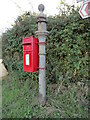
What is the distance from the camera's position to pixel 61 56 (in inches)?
101

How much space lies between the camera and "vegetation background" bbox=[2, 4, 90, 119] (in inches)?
78.9

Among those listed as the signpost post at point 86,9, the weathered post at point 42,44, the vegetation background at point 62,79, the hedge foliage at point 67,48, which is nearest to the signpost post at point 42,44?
the weathered post at point 42,44

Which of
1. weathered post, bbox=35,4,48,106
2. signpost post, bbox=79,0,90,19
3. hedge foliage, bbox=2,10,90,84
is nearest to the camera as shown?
signpost post, bbox=79,0,90,19

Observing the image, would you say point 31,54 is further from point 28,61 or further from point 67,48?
point 67,48

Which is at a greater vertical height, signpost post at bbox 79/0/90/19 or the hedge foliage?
signpost post at bbox 79/0/90/19

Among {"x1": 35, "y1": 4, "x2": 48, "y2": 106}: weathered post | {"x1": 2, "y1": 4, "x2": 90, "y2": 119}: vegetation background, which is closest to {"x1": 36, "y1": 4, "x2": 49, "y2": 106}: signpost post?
{"x1": 35, "y1": 4, "x2": 48, "y2": 106}: weathered post

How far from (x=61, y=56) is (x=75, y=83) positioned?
0.68m

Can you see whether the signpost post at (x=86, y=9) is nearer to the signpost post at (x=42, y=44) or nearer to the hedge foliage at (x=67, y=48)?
the hedge foliage at (x=67, y=48)

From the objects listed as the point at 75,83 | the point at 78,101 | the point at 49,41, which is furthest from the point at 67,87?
the point at 49,41

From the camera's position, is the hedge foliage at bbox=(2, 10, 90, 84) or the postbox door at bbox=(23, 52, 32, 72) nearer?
the postbox door at bbox=(23, 52, 32, 72)

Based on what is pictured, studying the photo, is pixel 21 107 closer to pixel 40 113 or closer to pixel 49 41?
pixel 40 113

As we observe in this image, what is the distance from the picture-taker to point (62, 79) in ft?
8.18

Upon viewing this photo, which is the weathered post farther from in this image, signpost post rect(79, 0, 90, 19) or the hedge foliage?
signpost post rect(79, 0, 90, 19)

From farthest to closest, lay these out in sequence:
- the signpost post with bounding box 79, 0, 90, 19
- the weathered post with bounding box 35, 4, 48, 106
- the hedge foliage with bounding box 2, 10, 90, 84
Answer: the hedge foliage with bounding box 2, 10, 90, 84 < the weathered post with bounding box 35, 4, 48, 106 < the signpost post with bounding box 79, 0, 90, 19
